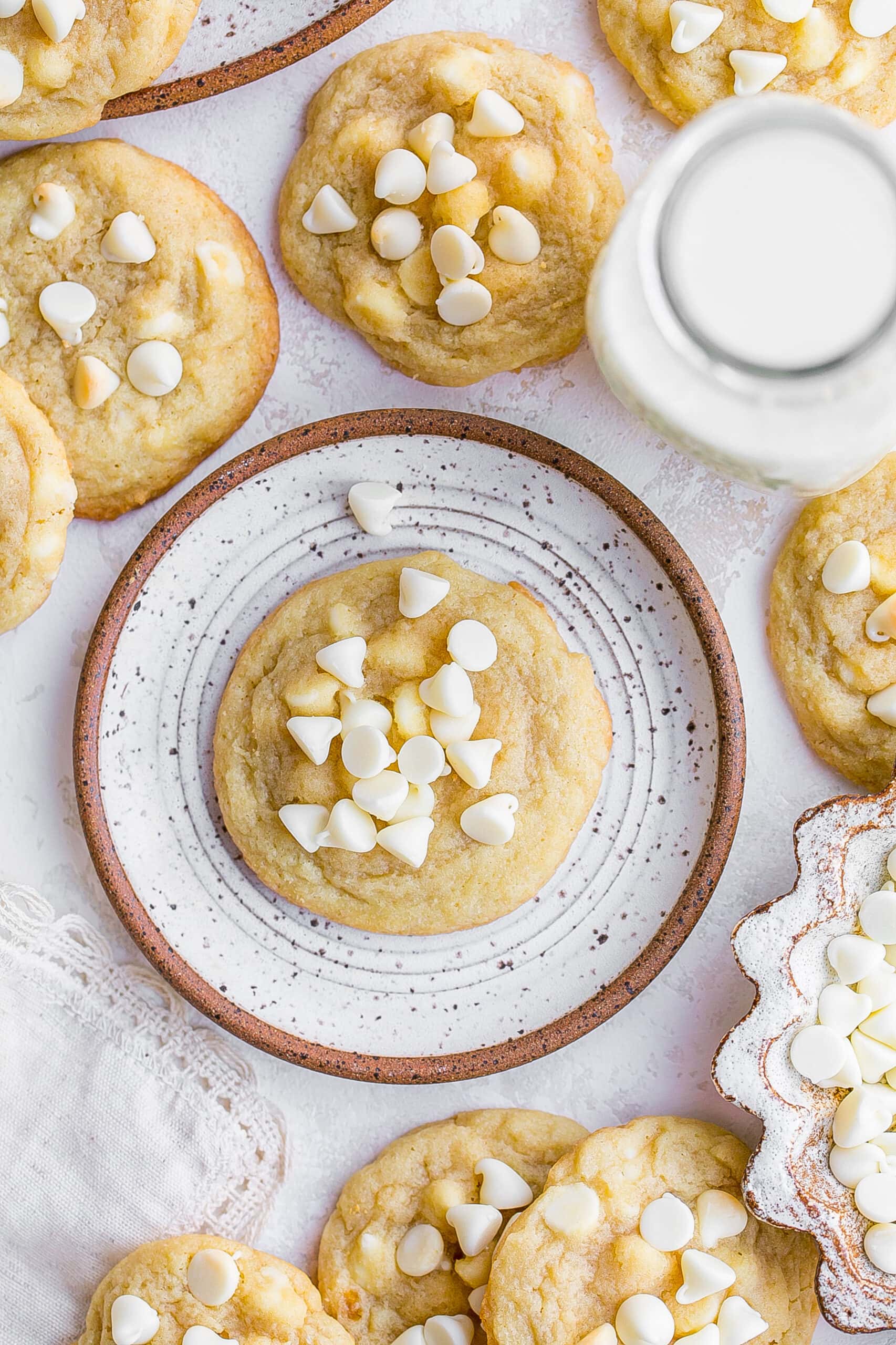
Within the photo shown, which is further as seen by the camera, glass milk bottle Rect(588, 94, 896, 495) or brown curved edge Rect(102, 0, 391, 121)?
brown curved edge Rect(102, 0, 391, 121)

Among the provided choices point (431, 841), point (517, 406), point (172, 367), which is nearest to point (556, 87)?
point (517, 406)

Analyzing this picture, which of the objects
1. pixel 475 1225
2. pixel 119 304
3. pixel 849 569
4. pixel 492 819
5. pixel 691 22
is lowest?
pixel 475 1225

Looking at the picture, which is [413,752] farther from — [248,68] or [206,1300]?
[248,68]

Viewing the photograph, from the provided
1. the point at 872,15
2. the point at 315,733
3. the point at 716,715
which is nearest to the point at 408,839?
the point at 315,733

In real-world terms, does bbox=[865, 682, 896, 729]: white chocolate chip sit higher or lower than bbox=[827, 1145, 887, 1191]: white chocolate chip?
higher

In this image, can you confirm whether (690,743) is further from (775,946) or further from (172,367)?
(172,367)

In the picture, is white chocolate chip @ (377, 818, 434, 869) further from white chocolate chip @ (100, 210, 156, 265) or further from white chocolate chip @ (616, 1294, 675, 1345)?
white chocolate chip @ (100, 210, 156, 265)

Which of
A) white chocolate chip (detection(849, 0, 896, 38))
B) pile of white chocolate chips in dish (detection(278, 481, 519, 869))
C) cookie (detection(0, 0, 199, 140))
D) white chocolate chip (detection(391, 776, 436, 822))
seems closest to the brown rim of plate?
pile of white chocolate chips in dish (detection(278, 481, 519, 869))
